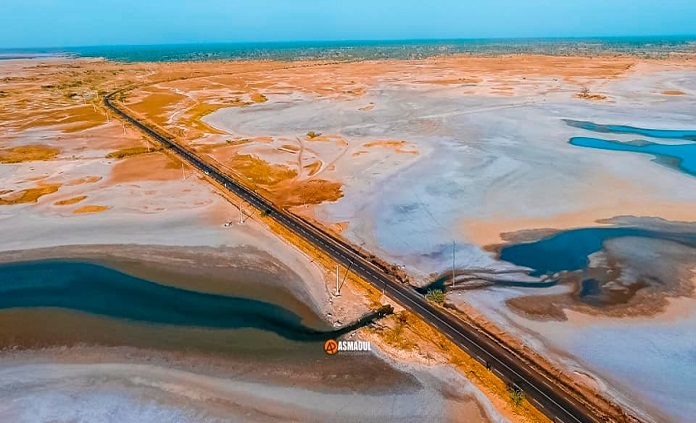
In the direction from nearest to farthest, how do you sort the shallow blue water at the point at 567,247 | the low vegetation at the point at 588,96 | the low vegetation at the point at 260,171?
the shallow blue water at the point at 567,247 < the low vegetation at the point at 260,171 < the low vegetation at the point at 588,96

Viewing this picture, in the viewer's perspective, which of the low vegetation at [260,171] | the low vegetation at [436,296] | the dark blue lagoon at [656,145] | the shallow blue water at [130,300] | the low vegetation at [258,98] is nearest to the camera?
the shallow blue water at [130,300]

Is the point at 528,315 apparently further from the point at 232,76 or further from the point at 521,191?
the point at 232,76

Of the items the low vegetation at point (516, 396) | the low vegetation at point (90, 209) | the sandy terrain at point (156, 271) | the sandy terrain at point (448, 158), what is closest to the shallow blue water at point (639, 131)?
the sandy terrain at point (448, 158)

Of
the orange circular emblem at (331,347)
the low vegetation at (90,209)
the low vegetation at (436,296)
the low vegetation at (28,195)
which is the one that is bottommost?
the orange circular emblem at (331,347)

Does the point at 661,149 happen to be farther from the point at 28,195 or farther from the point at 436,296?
the point at 28,195

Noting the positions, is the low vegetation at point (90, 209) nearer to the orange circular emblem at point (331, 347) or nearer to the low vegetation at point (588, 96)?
the orange circular emblem at point (331, 347)

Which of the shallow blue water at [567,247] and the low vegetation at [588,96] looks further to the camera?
the low vegetation at [588,96]

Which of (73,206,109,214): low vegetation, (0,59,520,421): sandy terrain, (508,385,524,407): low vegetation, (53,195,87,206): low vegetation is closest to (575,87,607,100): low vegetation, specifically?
(0,59,520,421): sandy terrain
